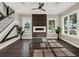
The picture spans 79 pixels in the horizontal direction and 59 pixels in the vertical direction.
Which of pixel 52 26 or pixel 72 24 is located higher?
pixel 72 24

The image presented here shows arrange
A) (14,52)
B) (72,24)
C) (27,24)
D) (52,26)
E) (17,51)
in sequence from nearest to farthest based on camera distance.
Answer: (14,52) → (17,51) → (72,24) → (27,24) → (52,26)

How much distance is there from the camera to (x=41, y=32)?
11727mm

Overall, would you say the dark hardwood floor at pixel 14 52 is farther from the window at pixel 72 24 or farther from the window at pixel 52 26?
the window at pixel 52 26

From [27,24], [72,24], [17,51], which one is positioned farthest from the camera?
[27,24]

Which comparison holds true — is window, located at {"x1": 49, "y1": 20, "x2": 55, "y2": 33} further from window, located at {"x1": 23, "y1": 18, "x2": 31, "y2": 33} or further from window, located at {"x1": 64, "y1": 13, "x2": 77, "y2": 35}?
window, located at {"x1": 64, "y1": 13, "x2": 77, "y2": 35}

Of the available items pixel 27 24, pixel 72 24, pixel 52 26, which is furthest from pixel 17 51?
pixel 52 26

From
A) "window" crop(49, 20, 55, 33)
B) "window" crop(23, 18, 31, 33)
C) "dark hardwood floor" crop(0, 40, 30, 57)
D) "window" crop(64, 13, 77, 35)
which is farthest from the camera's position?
"window" crop(49, 20, 55, 33)

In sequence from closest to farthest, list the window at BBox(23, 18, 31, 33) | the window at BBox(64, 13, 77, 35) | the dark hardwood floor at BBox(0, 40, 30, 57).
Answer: the dark hardwood floor at BBox(0, 40, 30, 57) < the window at BBox(64, 13, 77, 35) < the window at BBox(23, 18, 31, 33)

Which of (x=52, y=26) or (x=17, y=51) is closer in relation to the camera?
(x=17, y=51)

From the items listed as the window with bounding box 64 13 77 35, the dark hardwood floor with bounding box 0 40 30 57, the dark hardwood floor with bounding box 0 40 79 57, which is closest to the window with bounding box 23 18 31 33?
the window with bounding box 64 13 77 35

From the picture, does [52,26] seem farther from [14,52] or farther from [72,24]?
[14,52]

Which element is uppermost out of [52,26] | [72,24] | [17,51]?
[72,24]

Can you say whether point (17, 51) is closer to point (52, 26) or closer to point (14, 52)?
point (14, 52)

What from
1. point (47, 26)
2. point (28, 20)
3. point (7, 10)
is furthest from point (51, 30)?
point (7, 10)
